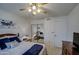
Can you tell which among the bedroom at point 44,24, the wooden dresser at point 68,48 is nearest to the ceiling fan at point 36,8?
the bedroom at point 44,24

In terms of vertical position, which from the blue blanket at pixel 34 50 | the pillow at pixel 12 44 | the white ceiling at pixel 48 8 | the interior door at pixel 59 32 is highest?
the white ceiling at pixel 48 8

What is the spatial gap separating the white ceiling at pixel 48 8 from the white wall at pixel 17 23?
65 mm

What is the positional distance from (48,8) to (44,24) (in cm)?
28

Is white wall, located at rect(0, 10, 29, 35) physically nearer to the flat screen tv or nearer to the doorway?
the doorway

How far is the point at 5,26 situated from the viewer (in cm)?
160

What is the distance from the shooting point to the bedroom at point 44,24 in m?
1.58

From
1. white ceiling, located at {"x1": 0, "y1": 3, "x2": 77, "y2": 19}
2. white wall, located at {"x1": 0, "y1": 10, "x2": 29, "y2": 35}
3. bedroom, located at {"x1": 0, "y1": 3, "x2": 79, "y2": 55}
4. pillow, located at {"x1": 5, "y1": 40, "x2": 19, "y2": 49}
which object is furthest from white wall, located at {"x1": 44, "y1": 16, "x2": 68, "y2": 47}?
pillow, located at {"x1": 5, "y1": 40, "x2": 19, "y2": 49}

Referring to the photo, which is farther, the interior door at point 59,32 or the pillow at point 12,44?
the interior door at point 59,32

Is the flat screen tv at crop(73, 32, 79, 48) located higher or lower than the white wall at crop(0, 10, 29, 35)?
lower

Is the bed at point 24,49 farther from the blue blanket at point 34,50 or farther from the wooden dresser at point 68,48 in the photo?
the wooden dresser at point 68,48

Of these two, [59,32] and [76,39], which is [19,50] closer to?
[59,32]

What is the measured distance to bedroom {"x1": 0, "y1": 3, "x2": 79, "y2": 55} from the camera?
62.4 inches

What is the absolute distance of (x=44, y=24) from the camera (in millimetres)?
1713
